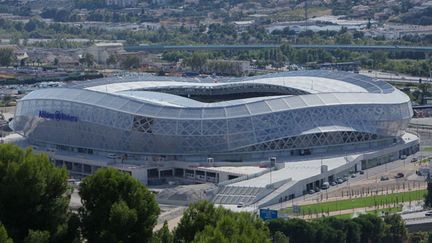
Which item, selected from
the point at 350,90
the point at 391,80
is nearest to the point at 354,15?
the point at 391,80

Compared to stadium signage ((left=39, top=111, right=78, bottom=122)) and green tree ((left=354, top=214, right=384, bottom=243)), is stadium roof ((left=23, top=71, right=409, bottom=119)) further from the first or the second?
green tree ((left=354, top=214, right=384, bottom=243))

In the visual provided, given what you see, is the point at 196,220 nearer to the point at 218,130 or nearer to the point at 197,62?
the point at 218,130

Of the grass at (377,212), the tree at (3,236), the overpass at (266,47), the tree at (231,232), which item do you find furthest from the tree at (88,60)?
the tree at (3,236)

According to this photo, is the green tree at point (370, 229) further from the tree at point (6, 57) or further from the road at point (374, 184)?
the tree at point (6, 57)

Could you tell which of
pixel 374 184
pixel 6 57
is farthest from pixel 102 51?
pixel 374 184

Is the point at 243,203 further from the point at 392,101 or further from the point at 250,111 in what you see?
the point at 392,101
